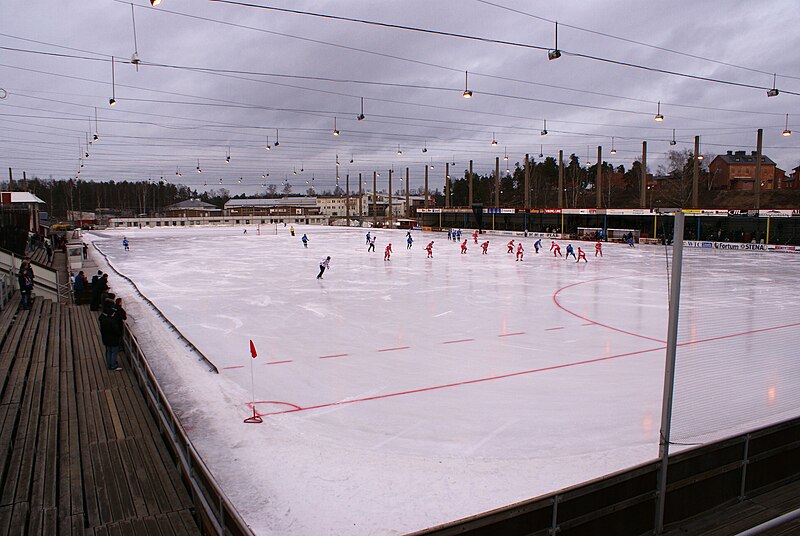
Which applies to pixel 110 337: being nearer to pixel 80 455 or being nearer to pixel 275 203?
pixel 80 455

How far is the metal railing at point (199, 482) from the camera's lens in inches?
139

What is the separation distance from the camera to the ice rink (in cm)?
550

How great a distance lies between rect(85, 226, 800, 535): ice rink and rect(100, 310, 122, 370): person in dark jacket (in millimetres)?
885

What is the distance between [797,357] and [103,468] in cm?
1236

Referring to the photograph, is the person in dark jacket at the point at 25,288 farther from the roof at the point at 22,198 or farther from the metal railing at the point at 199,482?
the roof at the point at 22,198

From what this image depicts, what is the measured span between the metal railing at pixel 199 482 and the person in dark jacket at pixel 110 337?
2438 mm

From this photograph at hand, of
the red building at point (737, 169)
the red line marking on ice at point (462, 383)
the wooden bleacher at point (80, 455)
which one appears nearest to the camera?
the wooden bleacher at point (80, 455)

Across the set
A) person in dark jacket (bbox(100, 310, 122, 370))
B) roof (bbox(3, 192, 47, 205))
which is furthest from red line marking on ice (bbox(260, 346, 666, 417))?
roof (bbox(3, 192, 47, 205))

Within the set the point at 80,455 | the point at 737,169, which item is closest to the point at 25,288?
the point at 80,455

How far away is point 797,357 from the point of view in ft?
34.8

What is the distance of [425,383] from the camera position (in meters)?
9.12

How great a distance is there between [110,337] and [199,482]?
5.24 metres

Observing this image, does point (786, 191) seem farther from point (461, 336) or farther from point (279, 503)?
point (279, 503)

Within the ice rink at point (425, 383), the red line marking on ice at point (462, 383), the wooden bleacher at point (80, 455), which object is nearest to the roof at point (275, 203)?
the ice rink at point (425, 383)
